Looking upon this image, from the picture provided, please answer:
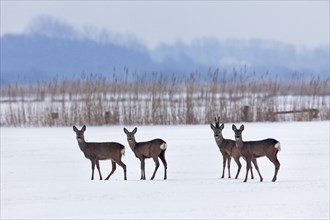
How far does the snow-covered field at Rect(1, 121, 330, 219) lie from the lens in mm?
8664

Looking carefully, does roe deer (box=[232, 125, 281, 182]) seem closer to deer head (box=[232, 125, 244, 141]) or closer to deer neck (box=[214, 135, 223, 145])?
deer head (box=[232, 125, 244, 141])

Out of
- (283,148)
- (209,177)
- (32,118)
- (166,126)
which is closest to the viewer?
(209,177)

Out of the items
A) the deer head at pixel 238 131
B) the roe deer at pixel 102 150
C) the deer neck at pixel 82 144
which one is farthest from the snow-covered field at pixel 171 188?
the deer head at pixel 238 131

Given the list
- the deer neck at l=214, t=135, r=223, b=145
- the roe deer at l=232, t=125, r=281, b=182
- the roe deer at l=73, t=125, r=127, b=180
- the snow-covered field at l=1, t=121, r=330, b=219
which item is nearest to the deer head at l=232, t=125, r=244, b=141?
the roe deer at l=232, t=125, r=281, b=182

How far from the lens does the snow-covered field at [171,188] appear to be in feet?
28.4

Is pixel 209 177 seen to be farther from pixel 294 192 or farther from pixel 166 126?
pixel 166 126

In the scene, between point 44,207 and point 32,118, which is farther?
point 32,118

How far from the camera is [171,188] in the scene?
9.73 m

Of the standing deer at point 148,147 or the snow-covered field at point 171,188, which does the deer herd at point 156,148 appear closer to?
the standing deer at point 148,147

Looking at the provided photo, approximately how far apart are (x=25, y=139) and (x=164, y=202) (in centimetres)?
938

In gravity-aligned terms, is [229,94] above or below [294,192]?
above

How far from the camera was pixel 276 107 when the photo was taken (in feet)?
73.0

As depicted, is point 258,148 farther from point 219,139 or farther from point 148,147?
point 148,147

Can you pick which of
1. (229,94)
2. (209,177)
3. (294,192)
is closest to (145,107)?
(229,94)
